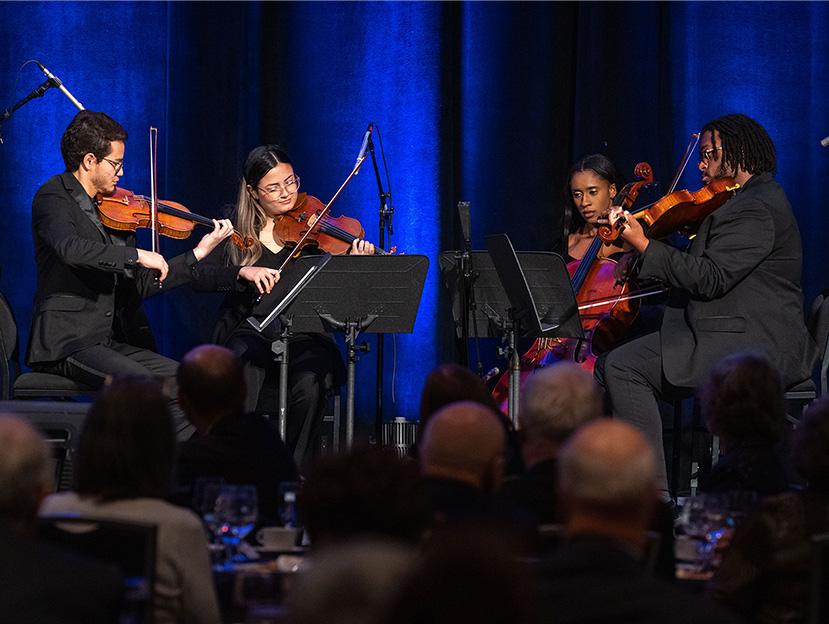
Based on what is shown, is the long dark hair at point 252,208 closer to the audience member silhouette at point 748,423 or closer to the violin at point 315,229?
the violin at point 315,229

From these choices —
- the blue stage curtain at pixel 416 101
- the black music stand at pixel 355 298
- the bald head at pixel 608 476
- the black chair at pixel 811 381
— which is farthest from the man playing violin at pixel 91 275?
the bald head at pixel 608 476

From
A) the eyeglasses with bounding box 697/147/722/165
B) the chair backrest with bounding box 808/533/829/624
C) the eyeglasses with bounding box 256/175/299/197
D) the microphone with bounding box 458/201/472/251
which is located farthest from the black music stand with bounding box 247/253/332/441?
the chair backrest with bounding box 808/533/829/624

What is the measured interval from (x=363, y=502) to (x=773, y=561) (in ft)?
2.86

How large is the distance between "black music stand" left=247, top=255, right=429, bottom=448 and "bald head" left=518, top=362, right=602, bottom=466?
165 centimetres

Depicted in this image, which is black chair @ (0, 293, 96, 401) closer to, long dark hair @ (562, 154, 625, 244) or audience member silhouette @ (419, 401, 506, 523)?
long dark hair @ (562, 154, 625, 244)

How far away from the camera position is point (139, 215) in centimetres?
447

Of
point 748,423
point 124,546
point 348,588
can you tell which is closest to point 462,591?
point 348,588

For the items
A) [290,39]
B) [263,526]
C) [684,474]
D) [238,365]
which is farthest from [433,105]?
[263,526]

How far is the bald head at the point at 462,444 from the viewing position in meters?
1.99

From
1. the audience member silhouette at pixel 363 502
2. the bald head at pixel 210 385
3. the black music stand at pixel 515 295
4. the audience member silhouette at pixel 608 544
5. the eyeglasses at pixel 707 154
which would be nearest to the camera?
the audience member silhouette at pixel 608 544

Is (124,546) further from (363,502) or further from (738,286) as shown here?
(738,286)

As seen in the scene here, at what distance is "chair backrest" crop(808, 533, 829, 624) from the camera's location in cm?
173

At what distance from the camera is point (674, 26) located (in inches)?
215

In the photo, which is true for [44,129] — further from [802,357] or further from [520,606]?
[520,606]
